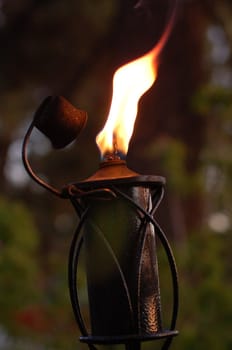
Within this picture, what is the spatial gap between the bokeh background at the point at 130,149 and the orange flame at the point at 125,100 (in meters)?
0.18

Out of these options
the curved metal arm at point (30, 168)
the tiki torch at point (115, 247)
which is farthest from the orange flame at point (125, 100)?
the curved metal arm at point (30, 168)

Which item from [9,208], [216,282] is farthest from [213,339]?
[9,208]

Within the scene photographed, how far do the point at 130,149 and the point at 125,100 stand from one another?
17.0 feet

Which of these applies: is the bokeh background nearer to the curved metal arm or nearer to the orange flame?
the orange flame

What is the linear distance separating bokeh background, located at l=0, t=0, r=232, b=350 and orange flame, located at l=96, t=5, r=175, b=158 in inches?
7.1

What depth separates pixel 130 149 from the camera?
7.37 metres

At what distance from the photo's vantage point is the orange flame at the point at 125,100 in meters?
2.06

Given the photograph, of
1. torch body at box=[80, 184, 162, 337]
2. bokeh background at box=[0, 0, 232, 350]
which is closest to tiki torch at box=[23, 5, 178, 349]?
torch body at box=[80, 184, 162, 337]

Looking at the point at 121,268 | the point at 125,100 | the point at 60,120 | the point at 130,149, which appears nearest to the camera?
the point at 121,268

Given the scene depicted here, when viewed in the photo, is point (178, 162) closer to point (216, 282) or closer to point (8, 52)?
point (216, 282)

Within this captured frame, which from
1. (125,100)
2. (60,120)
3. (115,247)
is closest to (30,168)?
(60,120)

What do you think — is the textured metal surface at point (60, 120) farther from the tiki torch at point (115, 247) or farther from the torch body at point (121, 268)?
the torch body at point (121, 268)

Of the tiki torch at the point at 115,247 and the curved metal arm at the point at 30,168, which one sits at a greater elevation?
the curved metal arm at the point at 30,168

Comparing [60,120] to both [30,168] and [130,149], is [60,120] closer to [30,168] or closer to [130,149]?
[30,168]
